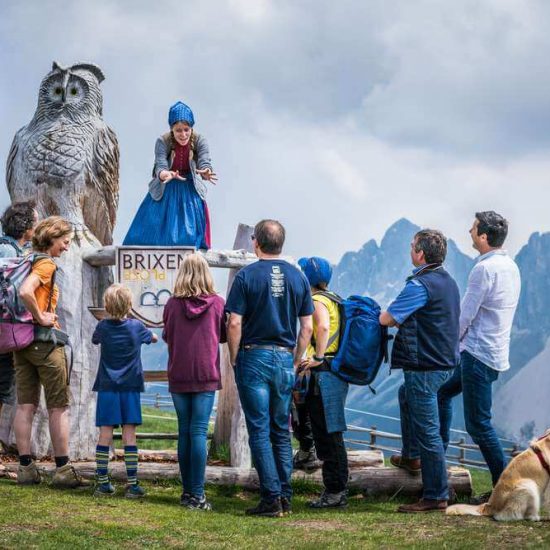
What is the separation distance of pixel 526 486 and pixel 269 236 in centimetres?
220

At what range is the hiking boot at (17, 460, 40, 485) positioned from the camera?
6434 millimetres

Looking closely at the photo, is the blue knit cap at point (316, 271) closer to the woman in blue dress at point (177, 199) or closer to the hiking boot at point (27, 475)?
the woman in blue dress at point (177, 199)

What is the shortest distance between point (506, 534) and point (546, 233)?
2897 inches

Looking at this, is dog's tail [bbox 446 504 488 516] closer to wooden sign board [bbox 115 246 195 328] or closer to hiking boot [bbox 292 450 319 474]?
hiking boot [bbox 292 450 319 474]

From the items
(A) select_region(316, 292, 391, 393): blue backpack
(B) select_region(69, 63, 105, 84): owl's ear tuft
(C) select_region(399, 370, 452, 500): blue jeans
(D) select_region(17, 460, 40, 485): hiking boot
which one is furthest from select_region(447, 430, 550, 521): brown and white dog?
(B) select_region(69, 63, 105, 84): owl's ear tuft

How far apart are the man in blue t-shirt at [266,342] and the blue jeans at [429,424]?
839mm

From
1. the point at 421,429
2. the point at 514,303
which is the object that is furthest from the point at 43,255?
the point at 514,303

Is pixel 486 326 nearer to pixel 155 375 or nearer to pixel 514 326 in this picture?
pixel 155 375

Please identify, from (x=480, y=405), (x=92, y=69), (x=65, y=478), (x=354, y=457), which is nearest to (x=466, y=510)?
(x=480, y=405)

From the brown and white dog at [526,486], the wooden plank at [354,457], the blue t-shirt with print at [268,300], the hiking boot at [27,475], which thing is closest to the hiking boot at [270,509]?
the blue t-shirt with print at [268,300]

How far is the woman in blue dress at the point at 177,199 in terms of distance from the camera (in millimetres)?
7922

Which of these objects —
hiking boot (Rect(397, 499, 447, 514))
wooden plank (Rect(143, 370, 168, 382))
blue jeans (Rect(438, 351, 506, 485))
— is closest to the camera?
hiking boot (Rect(397, 499, 447, 514))

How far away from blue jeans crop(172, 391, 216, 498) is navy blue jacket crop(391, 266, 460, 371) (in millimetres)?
1287

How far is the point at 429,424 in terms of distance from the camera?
577 centimetres
